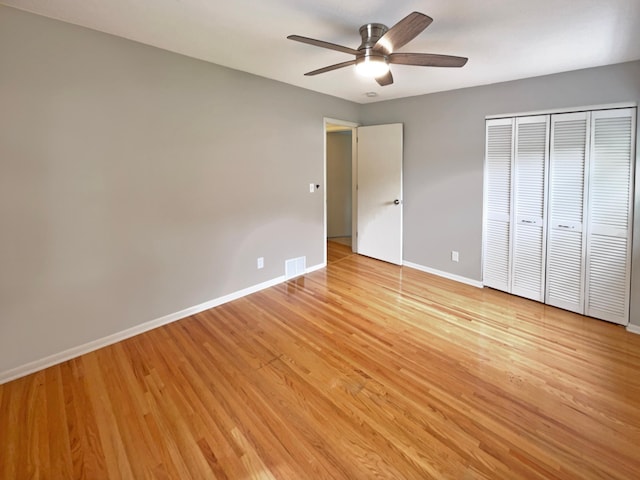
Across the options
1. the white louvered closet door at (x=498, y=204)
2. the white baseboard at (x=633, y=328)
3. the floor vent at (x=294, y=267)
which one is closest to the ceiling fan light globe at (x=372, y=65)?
the white louvered closet door at (x=498, y=204)

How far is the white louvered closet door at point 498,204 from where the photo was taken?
3373mm

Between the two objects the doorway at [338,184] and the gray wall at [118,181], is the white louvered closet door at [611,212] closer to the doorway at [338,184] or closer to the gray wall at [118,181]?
the gray wall at [118,181]

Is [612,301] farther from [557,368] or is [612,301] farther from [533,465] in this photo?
[533,465]

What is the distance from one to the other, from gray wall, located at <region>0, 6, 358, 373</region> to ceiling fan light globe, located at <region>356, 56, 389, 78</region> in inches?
59.4

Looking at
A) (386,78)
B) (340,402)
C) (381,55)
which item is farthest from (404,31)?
(340,402)

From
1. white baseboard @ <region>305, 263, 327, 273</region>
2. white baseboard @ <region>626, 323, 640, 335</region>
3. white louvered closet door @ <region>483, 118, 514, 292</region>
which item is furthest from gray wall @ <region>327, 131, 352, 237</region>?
white baseboard @ <region>626, 323, 640, 335</region>

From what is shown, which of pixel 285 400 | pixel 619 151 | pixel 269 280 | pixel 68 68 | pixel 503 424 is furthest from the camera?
pixel 269 280

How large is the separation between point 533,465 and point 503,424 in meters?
0.25

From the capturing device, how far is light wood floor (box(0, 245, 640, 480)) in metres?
1.52

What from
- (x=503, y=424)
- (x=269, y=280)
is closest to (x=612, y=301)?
(x=503, y=424)

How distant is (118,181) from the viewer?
2473 mm

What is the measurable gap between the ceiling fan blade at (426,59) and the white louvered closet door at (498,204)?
165 cm

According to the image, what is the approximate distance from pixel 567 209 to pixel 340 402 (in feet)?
9.25

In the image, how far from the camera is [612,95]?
8.95ft
